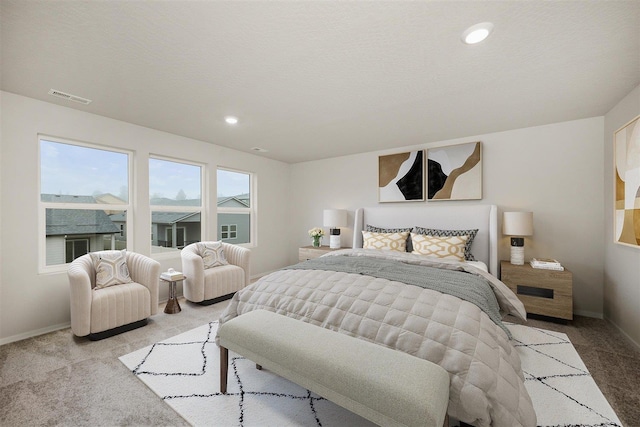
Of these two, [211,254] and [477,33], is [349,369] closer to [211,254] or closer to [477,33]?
[477,33]

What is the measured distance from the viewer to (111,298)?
8.52ft

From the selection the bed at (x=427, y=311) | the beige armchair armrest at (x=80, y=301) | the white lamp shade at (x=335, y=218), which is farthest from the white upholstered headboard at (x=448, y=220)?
the beige armchair armrest at (x=80, y=301)

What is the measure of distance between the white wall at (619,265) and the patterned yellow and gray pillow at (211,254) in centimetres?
455

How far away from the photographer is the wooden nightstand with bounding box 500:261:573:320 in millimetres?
2902

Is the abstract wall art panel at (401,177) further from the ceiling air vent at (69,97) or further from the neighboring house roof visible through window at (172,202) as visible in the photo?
the ceiling air vent at (69,97)

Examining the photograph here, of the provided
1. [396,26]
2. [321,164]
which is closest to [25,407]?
[396,26]

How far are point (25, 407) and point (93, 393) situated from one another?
0.35m

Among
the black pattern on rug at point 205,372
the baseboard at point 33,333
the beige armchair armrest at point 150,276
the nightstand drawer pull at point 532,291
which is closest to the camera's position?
the black pattern on rug at point 205,372

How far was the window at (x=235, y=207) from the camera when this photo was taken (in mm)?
4730

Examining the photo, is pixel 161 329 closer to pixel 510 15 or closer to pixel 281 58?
pixel 281 58

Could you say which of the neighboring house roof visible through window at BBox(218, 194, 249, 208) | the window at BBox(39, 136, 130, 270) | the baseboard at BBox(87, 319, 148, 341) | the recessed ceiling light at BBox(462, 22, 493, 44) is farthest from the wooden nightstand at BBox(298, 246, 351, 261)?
the recessed ceiling light at BBox(462, 22, 493, 44)

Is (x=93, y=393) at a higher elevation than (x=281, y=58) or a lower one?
lower

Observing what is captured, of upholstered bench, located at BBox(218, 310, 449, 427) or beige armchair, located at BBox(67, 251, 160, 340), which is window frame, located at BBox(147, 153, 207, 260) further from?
upholstered bench, located at BBox(218, 310, 449, 427)

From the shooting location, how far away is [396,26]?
1661 mm
